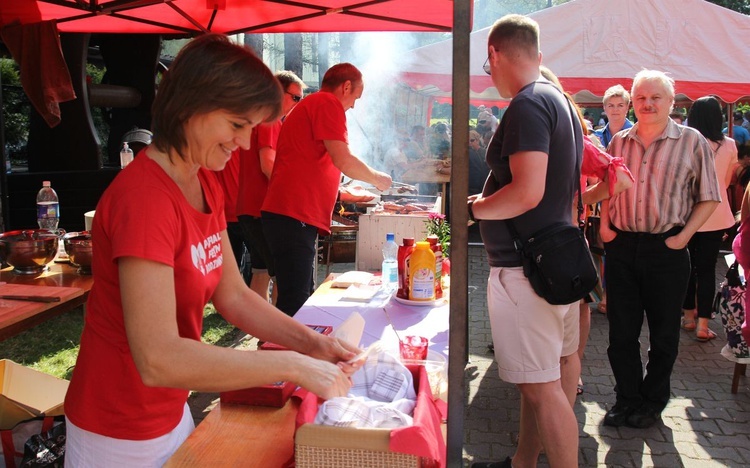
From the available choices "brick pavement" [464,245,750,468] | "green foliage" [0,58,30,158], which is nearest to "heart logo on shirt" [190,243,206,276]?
"brick pavement" [464,245,750,468]

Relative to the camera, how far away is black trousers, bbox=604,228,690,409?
3.45 metres

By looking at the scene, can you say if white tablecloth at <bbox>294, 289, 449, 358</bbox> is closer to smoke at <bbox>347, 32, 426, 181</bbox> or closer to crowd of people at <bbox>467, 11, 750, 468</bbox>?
crowd of people at <bbox>467, 11, 750, 468</bbox>

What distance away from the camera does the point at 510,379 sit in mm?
2482

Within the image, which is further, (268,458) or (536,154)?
(536,154)

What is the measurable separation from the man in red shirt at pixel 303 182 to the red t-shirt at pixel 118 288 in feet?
7.03

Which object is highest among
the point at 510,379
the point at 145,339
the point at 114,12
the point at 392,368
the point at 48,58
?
the point at 114,12

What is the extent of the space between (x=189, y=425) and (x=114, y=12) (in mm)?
4012

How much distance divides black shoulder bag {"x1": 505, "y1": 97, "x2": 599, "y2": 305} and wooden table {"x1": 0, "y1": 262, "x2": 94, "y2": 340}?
195 centimetres

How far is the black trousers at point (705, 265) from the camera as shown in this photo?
498cm

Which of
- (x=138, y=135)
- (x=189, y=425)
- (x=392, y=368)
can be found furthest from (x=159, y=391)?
(x=138, y=135)

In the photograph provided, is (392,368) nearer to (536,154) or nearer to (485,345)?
(536,154)

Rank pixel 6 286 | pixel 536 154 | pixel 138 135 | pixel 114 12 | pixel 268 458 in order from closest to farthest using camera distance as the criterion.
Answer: pixel 268 458
pixel 536 154
pixel 6 286
pixel 114 12
pixel 138 135

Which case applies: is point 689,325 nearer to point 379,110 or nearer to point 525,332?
point 525,332

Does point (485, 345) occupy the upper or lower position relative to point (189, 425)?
lower
